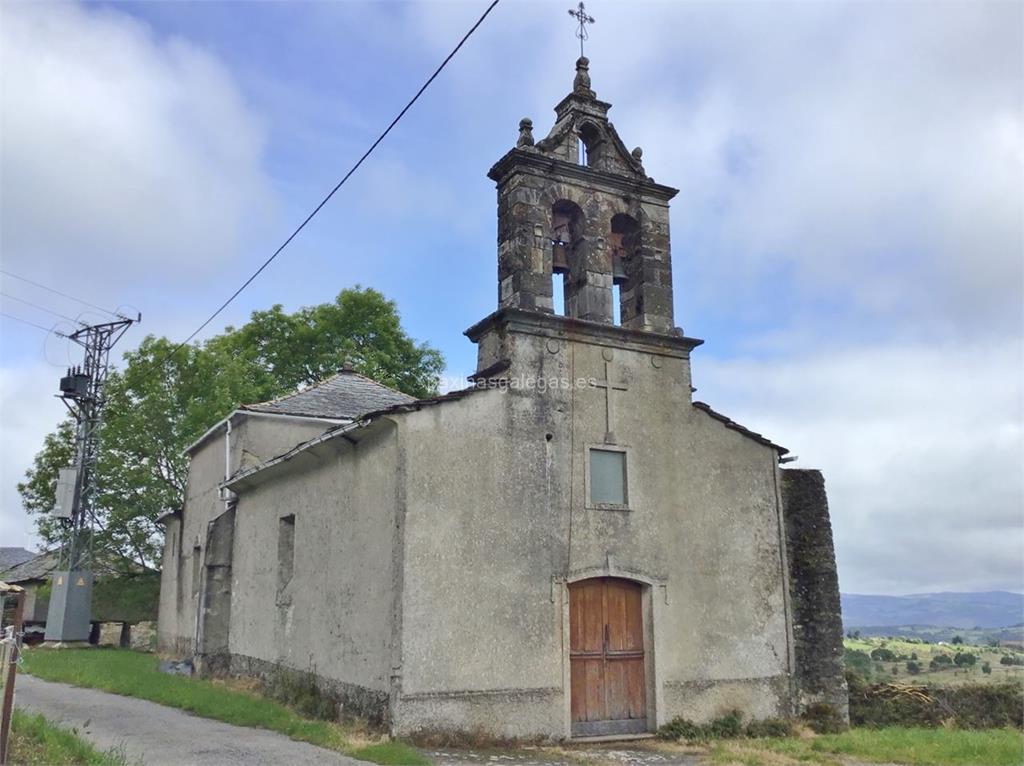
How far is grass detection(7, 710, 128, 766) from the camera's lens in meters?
7.60

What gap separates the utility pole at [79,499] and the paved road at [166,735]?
42.4ft

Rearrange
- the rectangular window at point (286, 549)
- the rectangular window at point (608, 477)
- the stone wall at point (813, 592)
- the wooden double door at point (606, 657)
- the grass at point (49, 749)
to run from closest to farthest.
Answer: the grass at point (49, 749), the wooden double door at point (606, 657), the rectangular window at point (608, 477), the stone wall at point (813, 592), the rectangular window at point (286, 549)

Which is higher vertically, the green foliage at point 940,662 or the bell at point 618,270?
the bell at point 618,270

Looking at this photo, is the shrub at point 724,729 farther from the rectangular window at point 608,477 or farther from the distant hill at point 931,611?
the distant hill at point 931,611

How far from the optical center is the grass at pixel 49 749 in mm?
7598

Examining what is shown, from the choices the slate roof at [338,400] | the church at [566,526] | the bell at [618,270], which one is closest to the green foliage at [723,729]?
the church at [566,526]

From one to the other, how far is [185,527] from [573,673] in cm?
1552

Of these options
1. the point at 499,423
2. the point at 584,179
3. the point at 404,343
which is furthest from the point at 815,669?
the point at 404,343

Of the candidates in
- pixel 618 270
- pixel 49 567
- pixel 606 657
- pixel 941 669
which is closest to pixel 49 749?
pixel 606 657

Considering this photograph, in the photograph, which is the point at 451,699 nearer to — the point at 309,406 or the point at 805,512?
the point at 805,512

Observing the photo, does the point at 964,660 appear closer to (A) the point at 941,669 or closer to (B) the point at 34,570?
(A) the point at 941,669

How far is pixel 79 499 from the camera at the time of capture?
88.3 feet

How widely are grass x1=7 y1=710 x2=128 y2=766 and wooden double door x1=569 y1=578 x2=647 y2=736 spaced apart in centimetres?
552

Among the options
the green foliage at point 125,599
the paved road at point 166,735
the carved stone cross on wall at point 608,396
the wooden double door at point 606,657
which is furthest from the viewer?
the green foliage at point 125,599
